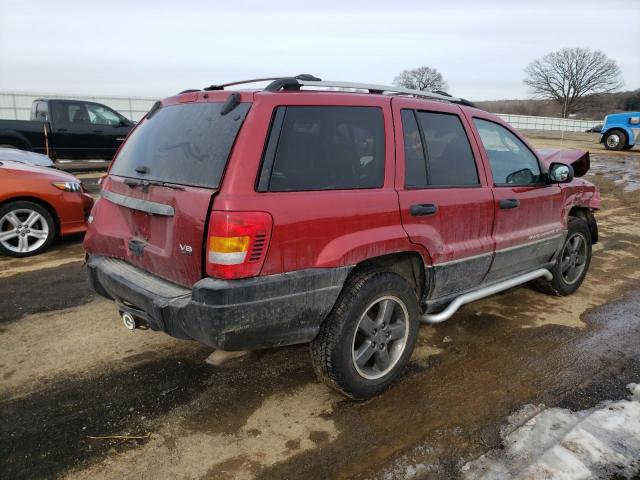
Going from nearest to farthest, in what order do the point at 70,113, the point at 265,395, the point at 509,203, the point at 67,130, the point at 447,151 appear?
the point at 265,395
the point at 447,151
the point at 509,203
the point at 67,130
the point at 70,113

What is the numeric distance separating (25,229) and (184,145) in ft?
13.0

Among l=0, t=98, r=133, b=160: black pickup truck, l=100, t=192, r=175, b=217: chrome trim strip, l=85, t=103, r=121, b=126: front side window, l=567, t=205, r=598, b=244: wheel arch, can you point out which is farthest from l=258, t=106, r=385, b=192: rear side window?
l=85, t=103, r=121, b=126: front side window

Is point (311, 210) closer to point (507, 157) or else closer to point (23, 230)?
point (507, 157)

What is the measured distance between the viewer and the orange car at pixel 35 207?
572 centimetres

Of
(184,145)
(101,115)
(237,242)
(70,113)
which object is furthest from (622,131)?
(237,242)

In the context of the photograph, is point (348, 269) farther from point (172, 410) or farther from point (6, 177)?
point (6, 177)

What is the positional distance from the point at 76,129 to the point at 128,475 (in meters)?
11.7

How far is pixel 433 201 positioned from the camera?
10.7 ft

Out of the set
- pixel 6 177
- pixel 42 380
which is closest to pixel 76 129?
pixel 6 177

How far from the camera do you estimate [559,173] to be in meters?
4.22

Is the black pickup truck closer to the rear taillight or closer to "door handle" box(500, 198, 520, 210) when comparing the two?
the rear taillight

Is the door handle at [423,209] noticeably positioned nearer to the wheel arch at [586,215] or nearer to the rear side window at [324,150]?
the rear side window at [324,150]

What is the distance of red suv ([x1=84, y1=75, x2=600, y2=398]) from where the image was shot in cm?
254

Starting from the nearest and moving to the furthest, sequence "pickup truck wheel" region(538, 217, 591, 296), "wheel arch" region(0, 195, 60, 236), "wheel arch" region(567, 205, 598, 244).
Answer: "pickup truck wheel" region(538, 217, 591, 296), "wheel arch" region(567, 205, 598, 244), "wheel arch" region(0, 195, 60, 236)
